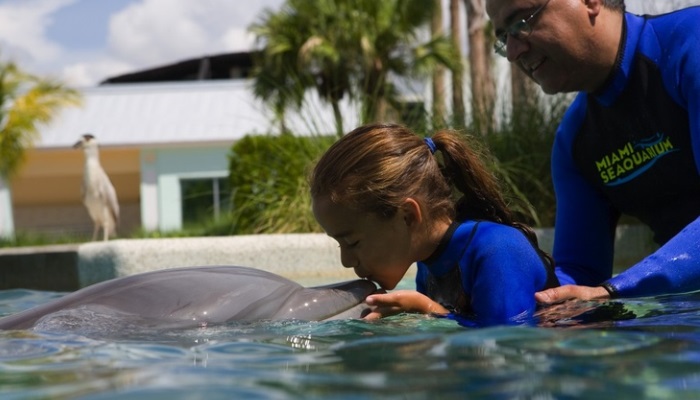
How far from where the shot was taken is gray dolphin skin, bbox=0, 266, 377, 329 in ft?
8.51

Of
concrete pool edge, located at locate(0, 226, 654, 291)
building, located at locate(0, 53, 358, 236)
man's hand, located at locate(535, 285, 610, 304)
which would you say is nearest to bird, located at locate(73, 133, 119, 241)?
concrete pool edge, located at locate(0, 226, 654, 291)

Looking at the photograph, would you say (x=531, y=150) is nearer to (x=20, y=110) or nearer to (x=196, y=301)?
(x=196, y=301)

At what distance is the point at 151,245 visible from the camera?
6277 mm

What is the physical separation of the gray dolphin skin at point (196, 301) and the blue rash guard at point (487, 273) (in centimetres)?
27

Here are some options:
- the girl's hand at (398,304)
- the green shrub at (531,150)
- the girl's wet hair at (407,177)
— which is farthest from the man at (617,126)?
the green shrub at (531,150)

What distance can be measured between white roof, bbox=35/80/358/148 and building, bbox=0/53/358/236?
0.09ft

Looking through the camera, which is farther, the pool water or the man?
the man

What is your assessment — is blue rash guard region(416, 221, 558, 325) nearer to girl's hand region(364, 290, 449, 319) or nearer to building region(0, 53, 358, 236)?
girl's hand region(364, 290, 449, 319)

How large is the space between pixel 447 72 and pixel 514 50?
68.0 ft

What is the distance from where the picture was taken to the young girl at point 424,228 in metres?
2.71

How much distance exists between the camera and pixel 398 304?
8.42 feet

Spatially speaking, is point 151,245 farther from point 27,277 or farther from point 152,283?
point 152,283

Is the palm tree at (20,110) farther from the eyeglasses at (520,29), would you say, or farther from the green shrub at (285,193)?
the eyeglasses at (520,29)

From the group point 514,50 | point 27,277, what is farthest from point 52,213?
point 514,50
